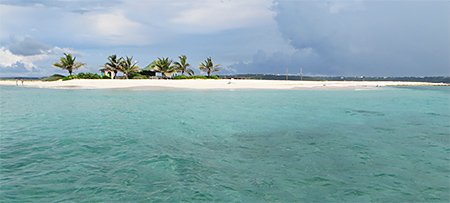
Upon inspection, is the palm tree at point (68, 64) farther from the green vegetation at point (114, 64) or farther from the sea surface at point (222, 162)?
the sea surface at point (222, 162)

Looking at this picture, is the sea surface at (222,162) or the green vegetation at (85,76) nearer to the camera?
the sea surface at (222,162)

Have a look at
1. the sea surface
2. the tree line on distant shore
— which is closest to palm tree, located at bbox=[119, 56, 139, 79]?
the tree line on distant shore

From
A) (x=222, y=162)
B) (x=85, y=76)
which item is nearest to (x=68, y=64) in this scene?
(x=85, y=76)

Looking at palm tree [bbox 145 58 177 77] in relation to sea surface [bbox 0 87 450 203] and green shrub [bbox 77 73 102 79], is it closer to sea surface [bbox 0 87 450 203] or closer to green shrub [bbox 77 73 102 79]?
green shrub [bbox 77 73 102 79]

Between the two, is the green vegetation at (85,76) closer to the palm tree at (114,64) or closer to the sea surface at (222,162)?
the palm tree at (114,64)

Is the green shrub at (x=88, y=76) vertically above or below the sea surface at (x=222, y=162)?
above

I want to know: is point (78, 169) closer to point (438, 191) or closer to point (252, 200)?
point (252, 200)

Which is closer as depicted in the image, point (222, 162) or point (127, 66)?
point (222, 162)

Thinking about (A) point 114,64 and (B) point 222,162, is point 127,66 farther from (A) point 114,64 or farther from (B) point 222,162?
(B) point 222,162

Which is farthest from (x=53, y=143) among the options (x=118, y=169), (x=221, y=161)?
(x=221, y=161)

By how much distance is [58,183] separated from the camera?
765 cm

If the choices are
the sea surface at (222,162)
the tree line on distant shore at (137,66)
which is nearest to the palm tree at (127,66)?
the tree line on distant shore at (137,66)

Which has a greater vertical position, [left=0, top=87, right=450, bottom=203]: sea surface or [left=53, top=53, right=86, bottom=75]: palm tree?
[left=53, top=53, right=86, bottom=75]: palm tree

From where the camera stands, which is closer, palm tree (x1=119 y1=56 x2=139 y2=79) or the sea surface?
the sea surface
